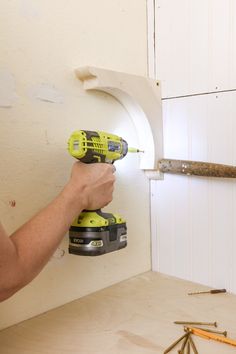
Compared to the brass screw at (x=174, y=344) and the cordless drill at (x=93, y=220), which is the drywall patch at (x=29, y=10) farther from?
the brass screw at (x=174, y=344)

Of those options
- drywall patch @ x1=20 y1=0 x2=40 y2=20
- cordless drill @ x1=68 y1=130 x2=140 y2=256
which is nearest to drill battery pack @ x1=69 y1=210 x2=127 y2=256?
cordless drill @ x1=68 y1=130 x2=140 y2=256

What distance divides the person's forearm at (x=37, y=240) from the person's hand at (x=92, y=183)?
53 millimetres

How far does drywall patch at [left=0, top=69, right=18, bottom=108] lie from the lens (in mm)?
828

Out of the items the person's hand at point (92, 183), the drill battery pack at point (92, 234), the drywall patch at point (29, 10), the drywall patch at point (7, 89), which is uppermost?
the drywall patch at point (29, 10)

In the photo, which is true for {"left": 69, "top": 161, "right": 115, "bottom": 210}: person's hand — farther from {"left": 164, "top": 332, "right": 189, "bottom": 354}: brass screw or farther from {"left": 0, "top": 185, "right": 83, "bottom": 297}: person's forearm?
{"left": 164, "top": 332, "right": 189, "bottom": 354}: brass screw

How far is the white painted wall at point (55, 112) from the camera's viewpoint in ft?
2.80

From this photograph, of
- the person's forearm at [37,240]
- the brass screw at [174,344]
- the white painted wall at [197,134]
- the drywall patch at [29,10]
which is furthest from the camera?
the white painted wall at [197,134]

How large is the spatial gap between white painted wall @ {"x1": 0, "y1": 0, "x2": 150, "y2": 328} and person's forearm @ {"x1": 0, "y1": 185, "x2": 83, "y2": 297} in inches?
6.1

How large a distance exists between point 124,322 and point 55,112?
0.58m

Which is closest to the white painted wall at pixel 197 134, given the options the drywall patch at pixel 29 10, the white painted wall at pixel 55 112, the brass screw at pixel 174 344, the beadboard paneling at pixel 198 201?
the beadboard paneling at pixel 198 201

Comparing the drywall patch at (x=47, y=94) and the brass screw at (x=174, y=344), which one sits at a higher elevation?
the drywall patch at (x=47, y=94)

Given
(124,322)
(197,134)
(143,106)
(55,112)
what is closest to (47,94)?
(55,112)

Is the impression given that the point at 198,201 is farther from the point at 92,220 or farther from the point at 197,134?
the point at 92,220

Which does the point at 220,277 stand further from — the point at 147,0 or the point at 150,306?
the point at 147,0
